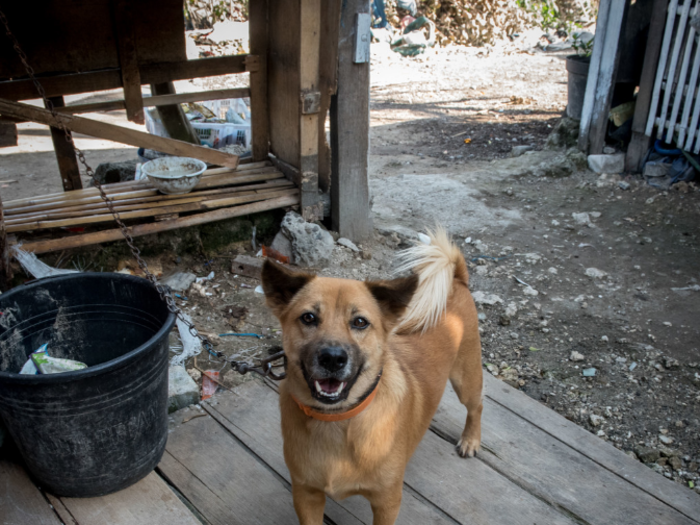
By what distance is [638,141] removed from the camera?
675cm

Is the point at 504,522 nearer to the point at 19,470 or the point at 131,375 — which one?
the point at 131,375

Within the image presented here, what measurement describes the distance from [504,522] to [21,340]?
7.82 feet

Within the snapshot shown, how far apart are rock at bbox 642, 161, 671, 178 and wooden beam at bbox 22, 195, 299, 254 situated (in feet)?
14.6

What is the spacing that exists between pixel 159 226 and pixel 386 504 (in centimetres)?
293

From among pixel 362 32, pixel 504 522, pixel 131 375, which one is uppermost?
pixel 362 32

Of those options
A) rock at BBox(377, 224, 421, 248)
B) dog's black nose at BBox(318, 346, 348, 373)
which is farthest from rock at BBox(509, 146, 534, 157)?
dog's black nose at BBox(318, 346, 348, 373)

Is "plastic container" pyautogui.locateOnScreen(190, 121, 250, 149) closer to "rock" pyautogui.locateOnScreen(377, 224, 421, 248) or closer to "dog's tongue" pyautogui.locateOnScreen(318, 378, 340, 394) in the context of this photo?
"rock" pyautogui.locateOnScreen(377, 224, 421, 248)

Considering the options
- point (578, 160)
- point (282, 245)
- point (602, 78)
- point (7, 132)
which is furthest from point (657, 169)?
point (7, 132)

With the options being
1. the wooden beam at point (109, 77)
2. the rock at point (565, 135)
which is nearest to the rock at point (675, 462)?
the wooden beam at point (109, 77)

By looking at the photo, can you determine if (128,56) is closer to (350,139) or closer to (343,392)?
(350,139)

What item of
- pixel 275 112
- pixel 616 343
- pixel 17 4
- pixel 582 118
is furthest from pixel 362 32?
pixel 582 118

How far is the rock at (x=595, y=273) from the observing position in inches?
189

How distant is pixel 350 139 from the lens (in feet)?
15.4

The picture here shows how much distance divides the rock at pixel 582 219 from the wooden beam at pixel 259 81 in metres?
3.36
